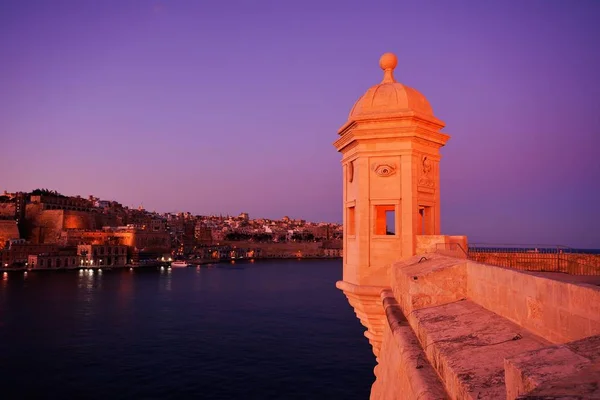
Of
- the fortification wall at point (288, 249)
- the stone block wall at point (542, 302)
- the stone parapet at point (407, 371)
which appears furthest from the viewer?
the fortification wall at point (288, 249)

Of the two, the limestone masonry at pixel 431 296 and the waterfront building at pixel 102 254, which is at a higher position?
the limestone masonry at pixel 431 296

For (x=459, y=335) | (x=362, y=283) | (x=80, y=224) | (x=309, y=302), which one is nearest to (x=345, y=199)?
(x=362, y=283)

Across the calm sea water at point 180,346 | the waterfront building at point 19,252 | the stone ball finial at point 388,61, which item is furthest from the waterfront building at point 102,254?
the stone ball finial at point 388,61

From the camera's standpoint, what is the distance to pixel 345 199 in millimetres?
9469

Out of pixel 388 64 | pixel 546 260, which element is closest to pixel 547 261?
pixel 546 260

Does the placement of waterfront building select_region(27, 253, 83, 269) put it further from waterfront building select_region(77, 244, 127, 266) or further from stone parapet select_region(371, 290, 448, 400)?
stone parapet select_region(371, 290, 448, 400)

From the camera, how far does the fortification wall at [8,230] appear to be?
100 m

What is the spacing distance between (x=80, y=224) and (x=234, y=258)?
1814 inches

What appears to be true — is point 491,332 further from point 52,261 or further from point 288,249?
point 288,249

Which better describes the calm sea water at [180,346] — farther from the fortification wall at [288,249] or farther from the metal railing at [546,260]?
the fortification wall at [288,249]

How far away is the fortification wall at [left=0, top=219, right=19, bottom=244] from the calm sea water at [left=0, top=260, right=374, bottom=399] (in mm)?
47002

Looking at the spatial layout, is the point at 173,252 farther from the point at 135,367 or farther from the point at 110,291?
the point at 135,367

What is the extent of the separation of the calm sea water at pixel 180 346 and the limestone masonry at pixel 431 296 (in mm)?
16975

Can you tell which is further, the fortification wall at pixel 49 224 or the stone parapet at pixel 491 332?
the fortification wall at pixel 49 224
